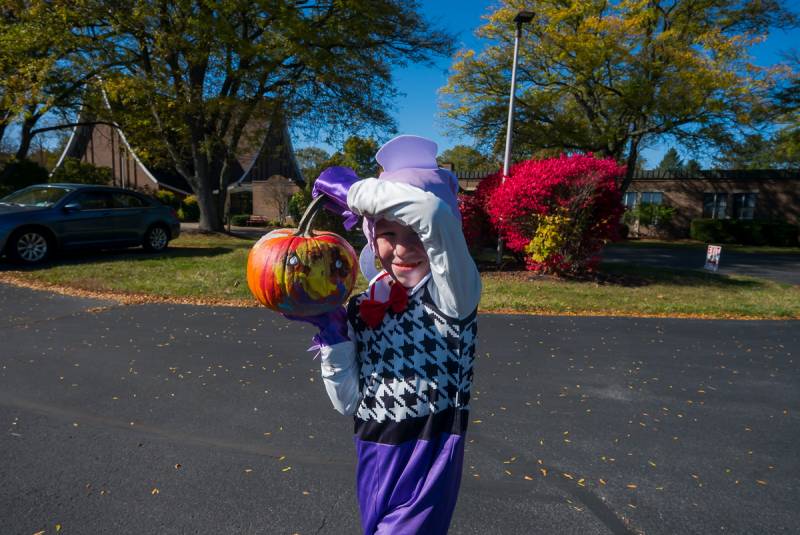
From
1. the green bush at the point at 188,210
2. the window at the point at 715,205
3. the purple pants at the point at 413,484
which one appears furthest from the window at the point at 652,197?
the purple pants at the point at 413,484

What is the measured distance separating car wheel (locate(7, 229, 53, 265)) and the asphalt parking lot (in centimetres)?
432

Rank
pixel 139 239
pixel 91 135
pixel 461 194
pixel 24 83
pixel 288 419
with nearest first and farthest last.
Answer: pixel 288 419 → pixel 139 239 → pixel 461 194 → pixel 24 83 → pixel 91 135

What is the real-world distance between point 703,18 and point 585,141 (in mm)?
6350

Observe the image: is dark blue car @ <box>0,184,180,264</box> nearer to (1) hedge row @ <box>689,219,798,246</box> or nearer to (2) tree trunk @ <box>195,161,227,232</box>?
(2) tree trunk @ <box>195,161,227,232</box>

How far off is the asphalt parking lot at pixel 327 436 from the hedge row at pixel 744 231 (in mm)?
21936

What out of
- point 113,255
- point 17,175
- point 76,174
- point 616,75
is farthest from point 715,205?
point 76,174

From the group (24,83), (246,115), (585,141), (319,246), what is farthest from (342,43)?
(319,246)

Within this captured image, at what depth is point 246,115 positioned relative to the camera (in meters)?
15.4

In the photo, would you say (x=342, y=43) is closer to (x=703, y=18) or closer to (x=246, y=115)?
(x=246, y=115)

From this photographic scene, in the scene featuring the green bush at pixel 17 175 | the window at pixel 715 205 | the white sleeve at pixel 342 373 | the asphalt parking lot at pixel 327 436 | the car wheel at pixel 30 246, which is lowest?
the asphalt parking lot at pixel 327 436

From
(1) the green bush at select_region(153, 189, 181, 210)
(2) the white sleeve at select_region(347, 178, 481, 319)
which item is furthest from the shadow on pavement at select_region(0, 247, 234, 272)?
(1) the green bush at select_region(153, 189, 181, 210)

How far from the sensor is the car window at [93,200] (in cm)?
1080

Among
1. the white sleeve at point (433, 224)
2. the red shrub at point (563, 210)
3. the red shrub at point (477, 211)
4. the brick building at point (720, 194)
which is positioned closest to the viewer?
the white sleeve at point (433, 224)

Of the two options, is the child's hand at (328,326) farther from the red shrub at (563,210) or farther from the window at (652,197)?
the window at (652,197)
